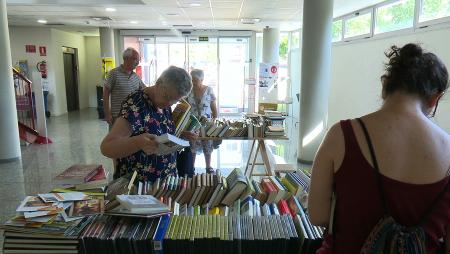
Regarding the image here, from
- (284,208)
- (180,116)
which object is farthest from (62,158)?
(284,208)

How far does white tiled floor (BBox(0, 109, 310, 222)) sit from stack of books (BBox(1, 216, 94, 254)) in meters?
2.40

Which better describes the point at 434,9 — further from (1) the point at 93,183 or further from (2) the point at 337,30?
(1) the point at 93,183

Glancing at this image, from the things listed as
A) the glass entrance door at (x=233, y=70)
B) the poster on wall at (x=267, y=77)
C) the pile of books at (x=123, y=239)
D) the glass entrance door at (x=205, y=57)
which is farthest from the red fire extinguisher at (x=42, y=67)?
the pile of books at (x=123, y=239)

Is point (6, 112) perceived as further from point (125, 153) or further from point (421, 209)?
point (421, 209)

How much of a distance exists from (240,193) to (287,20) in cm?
836

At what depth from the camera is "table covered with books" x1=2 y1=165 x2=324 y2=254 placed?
1.50m

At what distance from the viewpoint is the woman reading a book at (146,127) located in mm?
1907

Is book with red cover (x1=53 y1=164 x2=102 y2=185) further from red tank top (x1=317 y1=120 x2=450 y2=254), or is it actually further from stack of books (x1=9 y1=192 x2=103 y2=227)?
red tank top (x1=317 y1=120 x2=450 y2=254)

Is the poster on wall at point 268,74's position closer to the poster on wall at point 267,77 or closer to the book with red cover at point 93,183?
the poster on wall at point 267,77

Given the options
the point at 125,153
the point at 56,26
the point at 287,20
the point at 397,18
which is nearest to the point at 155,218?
the point at 125,153

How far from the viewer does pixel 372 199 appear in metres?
1.11

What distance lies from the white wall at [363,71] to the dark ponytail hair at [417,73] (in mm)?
4080

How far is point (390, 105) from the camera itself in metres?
1.12

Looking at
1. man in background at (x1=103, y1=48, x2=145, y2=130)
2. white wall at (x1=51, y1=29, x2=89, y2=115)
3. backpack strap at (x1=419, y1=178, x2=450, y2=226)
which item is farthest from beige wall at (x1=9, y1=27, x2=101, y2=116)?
backpack strap at (x1=419, y1=178, x2=450, y2=226)
